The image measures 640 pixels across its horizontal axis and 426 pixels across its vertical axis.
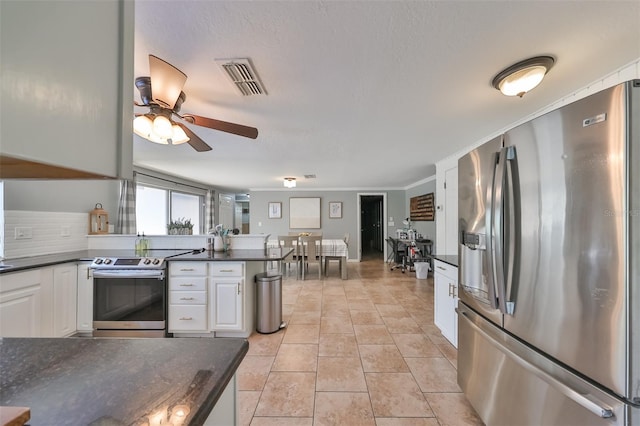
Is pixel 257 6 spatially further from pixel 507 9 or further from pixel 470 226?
pixel 470 226

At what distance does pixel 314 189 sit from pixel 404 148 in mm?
4281

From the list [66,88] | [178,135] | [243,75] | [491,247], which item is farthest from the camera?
[178,135]

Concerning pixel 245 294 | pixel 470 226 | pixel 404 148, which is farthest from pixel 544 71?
pixel 245 294

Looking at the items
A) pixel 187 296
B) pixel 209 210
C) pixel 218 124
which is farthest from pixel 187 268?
pixel 209 210

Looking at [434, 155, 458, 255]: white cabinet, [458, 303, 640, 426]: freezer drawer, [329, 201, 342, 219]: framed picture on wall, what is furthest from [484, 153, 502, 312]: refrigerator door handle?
[329, 201, 342, 219]: framed picture on wall

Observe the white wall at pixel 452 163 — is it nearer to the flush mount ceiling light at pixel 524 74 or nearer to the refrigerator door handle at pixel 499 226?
the flush mount ceiling light at pixel 524 74

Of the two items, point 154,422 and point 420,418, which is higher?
point 154,422

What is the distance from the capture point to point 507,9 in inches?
45.4

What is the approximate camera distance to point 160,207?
5551mm

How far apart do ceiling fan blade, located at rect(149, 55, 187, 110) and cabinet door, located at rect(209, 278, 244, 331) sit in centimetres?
168

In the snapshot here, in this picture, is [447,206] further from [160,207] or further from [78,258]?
[160,207]

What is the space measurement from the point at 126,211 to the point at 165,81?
317 cm

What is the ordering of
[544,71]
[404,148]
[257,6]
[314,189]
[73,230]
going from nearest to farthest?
[257,6], [544,71], [73,230], [404,148], [314,189]

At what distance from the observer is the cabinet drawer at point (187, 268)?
8.34ft
